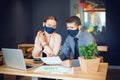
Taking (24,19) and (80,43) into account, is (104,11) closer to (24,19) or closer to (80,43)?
(24,19)

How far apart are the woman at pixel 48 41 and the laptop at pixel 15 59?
0.30 metres

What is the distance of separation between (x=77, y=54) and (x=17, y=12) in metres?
3.40

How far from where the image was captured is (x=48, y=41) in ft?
7.62


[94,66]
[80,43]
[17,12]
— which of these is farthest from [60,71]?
[17,12]

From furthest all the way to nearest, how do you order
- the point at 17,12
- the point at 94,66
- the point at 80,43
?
the point at 17,12 → the point at 80,43 → the point at 94,66

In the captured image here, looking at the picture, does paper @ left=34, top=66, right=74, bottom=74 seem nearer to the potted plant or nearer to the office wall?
the potted plant

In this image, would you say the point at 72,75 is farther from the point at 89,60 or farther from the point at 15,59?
the point at 15,59

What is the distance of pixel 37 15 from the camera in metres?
6.02

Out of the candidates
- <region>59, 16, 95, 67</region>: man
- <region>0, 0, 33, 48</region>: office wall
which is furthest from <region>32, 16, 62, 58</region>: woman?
<region>0, 0, 33, 48</region>: office wall

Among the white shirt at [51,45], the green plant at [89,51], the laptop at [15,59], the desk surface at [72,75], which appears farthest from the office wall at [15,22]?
the green plant at [89,51]

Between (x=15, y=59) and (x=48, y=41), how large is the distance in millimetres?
533

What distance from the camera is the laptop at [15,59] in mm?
1858

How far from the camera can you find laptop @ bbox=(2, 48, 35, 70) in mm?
1858

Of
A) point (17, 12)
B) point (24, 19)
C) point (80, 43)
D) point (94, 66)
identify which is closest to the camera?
point (94, 66)
